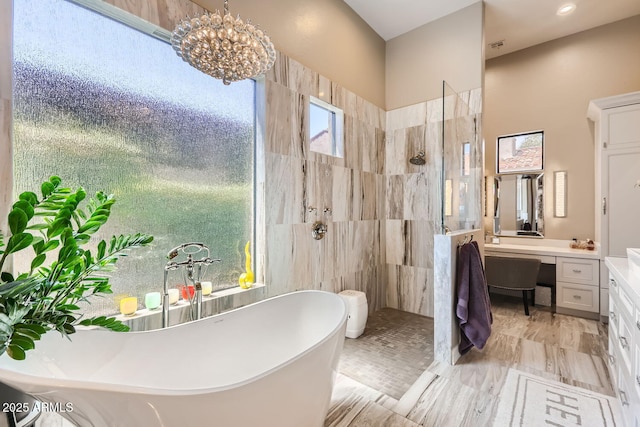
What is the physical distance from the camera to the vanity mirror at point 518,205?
3.71m

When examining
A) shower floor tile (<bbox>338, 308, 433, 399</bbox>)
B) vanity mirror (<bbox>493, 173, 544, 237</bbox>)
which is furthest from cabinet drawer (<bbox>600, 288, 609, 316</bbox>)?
shower floor tile (<bbox>338, 308, 433, 399</bbox>)

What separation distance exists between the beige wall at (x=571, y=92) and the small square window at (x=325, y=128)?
6.57ft

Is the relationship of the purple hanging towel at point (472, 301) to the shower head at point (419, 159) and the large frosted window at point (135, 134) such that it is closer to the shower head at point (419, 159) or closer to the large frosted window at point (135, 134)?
the shower head at point (419, 159)

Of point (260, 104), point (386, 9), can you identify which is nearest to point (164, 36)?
point (260, 104)

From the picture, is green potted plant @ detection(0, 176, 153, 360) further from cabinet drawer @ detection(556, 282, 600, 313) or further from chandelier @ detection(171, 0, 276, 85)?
cabinet drawer @ detection(556, 282, 600, 313)

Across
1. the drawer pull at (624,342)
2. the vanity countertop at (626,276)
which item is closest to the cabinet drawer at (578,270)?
the vanity countertop at (626,276)

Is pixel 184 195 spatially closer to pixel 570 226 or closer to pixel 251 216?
pixel 251 216

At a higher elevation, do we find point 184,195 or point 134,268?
point 184,195

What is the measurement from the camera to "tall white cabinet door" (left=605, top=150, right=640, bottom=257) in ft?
9.19

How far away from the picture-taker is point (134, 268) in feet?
5.23

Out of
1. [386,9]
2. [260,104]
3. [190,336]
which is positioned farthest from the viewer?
[386,9]

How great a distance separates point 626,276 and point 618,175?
212 cm

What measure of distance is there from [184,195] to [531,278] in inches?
141

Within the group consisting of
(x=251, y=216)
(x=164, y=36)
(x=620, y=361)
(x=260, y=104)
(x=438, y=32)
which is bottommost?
(x=620, y=361)
